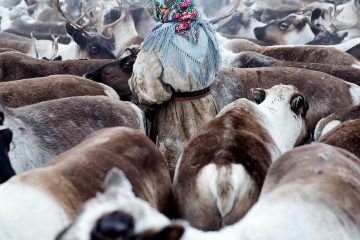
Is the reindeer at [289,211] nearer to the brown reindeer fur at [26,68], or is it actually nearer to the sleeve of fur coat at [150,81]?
the sleeve of fur coat at [150,81]

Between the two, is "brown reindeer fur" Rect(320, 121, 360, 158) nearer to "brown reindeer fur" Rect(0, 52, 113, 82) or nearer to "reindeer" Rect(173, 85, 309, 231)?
"reindeer" Rect(173, 85, 309, 231)

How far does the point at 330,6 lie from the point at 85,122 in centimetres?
1396

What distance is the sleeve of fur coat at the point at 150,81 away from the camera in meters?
4.21

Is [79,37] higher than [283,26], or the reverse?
[79,37]

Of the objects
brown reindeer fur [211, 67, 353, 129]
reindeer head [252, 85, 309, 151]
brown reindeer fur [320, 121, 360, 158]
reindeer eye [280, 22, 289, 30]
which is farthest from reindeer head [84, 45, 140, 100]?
reindeer eye [280, 22, 289, 30]

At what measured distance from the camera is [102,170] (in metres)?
2.93

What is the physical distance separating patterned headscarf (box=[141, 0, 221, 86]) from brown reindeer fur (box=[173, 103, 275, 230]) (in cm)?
83

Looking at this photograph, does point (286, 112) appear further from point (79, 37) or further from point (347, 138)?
point (79, 37)

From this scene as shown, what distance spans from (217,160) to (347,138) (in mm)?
1287

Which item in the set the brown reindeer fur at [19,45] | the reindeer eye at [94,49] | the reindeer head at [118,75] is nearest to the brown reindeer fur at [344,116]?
the reindeer head at [118,75]

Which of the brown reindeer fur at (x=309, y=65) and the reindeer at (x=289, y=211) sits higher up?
the reindeer at (x=289, y=211)

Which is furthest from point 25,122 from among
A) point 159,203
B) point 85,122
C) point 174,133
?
point 159,203

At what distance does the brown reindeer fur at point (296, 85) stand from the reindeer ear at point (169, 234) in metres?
4.33

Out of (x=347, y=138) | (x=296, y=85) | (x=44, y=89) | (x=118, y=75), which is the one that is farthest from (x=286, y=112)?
(x=118, y=75)
